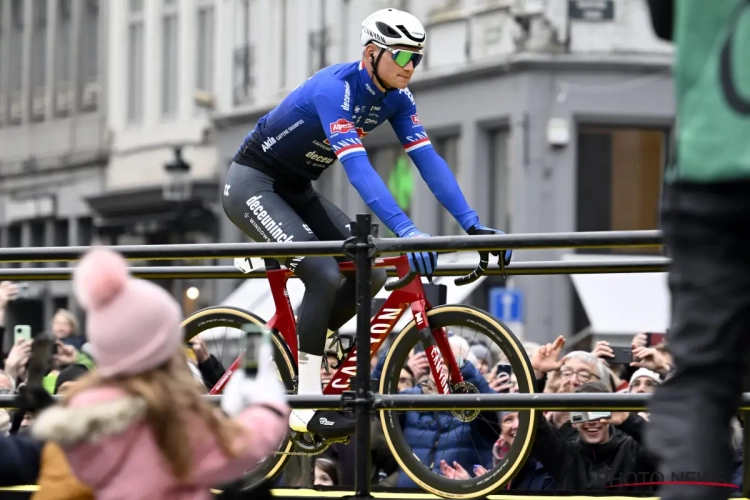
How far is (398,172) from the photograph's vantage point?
2794 centimetres

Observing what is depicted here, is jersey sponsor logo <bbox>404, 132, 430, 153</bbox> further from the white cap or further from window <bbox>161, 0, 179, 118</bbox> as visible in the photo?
window <bbox>161, 0, 179, 118</bbox>

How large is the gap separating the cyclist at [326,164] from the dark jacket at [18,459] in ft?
7.64

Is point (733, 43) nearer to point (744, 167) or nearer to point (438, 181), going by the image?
point (744, 167)

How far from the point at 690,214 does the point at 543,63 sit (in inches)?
845

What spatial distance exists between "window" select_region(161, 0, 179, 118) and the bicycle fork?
28.0 m

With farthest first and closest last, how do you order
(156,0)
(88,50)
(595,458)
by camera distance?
(88,50) < (156,0) < (595,458)

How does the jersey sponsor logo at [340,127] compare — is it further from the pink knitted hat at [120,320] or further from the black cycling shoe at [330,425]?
the pink knitted hat at [120,320]

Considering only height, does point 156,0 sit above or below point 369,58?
above

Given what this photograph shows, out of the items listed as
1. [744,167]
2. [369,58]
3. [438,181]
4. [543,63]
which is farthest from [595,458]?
[543,63]

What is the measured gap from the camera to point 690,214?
377cm

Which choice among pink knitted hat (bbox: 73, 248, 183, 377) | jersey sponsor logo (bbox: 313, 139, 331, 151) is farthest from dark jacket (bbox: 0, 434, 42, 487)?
jersey sponsor logo (bbox: 313, 139, 331, 151)

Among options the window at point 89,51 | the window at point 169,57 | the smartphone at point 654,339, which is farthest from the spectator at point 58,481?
the window at point 89,51

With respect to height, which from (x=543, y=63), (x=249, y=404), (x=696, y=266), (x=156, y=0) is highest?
(x=156, y=0)

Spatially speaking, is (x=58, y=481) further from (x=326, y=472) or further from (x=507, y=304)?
(x=507, y=304)
